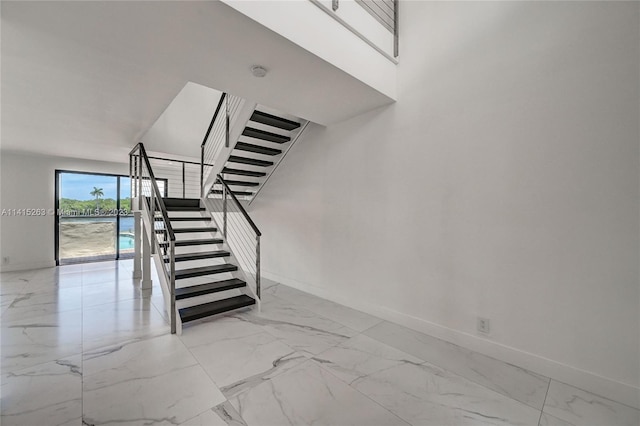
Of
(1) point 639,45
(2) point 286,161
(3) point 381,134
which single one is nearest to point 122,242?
(2) point 286,161

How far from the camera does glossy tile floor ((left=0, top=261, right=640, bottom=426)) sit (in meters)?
1.73

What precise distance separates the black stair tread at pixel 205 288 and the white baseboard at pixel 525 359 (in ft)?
5.59

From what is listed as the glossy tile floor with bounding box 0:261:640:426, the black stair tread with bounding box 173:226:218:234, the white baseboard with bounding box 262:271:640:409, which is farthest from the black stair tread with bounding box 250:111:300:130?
the white baseboard with bounding box 262:271:640:409

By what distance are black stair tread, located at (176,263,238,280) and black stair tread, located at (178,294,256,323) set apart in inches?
14.7

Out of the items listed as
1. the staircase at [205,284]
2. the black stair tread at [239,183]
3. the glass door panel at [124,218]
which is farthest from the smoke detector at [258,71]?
the glass door panel at [124,218]

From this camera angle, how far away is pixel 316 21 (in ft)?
7.19

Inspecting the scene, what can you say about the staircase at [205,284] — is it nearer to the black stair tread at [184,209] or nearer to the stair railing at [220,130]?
the black stair tread at [184,209]

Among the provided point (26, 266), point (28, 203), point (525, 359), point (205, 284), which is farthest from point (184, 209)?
point (525, 359)

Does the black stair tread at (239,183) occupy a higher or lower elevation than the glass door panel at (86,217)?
higher

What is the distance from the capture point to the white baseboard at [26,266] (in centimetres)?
557

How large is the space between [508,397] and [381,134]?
271 cm

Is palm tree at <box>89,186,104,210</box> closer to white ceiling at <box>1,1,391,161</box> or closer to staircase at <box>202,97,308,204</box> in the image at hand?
white ceiling at <box>1,1,391,161</box>

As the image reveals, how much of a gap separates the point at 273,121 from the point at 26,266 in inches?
250

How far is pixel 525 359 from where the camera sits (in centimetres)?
227
